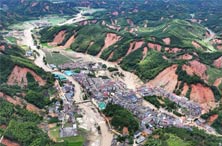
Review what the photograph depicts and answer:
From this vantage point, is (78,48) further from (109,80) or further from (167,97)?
(167,97)

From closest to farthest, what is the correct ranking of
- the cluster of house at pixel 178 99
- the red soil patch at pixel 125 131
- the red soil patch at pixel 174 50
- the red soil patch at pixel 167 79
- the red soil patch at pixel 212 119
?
the red soil patch at pixel 125 131
the red soil patch at pixel 212 119
the cluster of house at pixel 178 99
the red soil patch at pixel 167 79
the red soil patch at pixel 174 50

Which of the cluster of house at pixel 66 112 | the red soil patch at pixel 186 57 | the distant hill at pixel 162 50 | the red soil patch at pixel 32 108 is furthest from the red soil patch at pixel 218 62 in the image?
the red soil patch at pixel 32 108

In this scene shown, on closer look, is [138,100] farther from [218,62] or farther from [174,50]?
[174,50]

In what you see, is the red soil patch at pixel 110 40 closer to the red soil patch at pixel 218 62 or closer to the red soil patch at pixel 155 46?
the red soil patch at pixel 155 46

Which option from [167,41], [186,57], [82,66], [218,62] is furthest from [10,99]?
[167,41]

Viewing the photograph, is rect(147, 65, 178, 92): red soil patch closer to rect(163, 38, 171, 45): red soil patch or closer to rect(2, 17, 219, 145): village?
rect(2, 17, 219, 145): village
